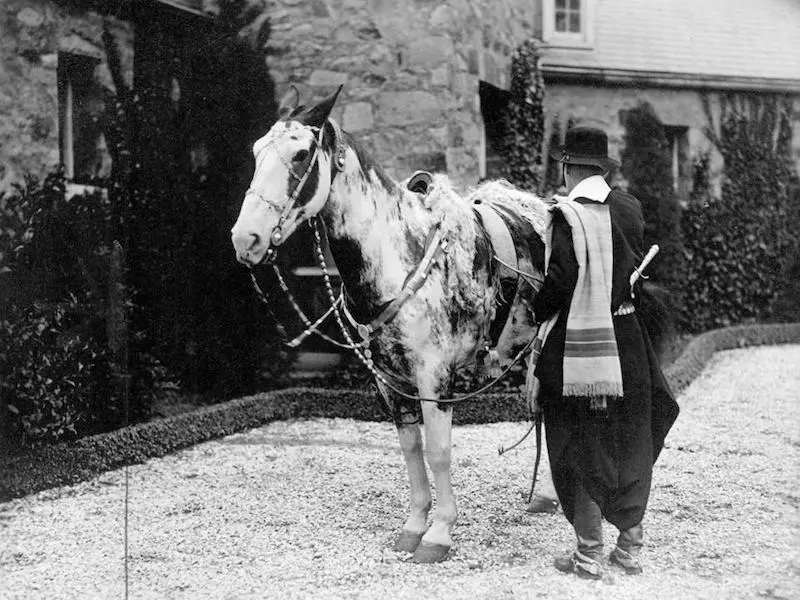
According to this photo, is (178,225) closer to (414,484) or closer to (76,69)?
(76,69)

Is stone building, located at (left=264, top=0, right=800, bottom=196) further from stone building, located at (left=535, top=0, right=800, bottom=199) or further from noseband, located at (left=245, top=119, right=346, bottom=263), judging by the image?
noseband, located at (left=245, top=119, right=346, bottom=263)

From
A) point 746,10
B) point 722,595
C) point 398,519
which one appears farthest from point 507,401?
point 746,10

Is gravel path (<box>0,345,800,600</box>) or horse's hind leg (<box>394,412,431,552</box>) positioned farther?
horse's hind leg (<box>394,412,431,552</box>)

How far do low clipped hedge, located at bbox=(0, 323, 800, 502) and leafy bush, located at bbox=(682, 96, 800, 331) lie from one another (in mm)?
2242

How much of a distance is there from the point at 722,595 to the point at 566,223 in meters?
1.82

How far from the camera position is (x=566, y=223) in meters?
4.20

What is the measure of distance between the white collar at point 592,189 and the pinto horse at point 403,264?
628 millimetres

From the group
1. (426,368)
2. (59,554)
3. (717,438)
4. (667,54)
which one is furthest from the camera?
(667,54)

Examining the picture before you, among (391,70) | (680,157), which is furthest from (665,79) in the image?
(391,70)

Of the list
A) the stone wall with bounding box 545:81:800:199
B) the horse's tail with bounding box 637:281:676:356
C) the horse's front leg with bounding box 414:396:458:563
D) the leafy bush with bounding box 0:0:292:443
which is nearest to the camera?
the horse's front leg with bounding box 414:396:458:563

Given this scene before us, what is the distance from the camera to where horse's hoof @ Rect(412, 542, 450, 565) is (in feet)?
14.8

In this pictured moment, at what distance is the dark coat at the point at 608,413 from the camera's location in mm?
4156

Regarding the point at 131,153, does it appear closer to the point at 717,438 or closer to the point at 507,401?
the point at 507,401

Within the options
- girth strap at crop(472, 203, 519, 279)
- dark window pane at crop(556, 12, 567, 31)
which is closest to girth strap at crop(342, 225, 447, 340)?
girth strap at crop(472, 203, 519, 279)
